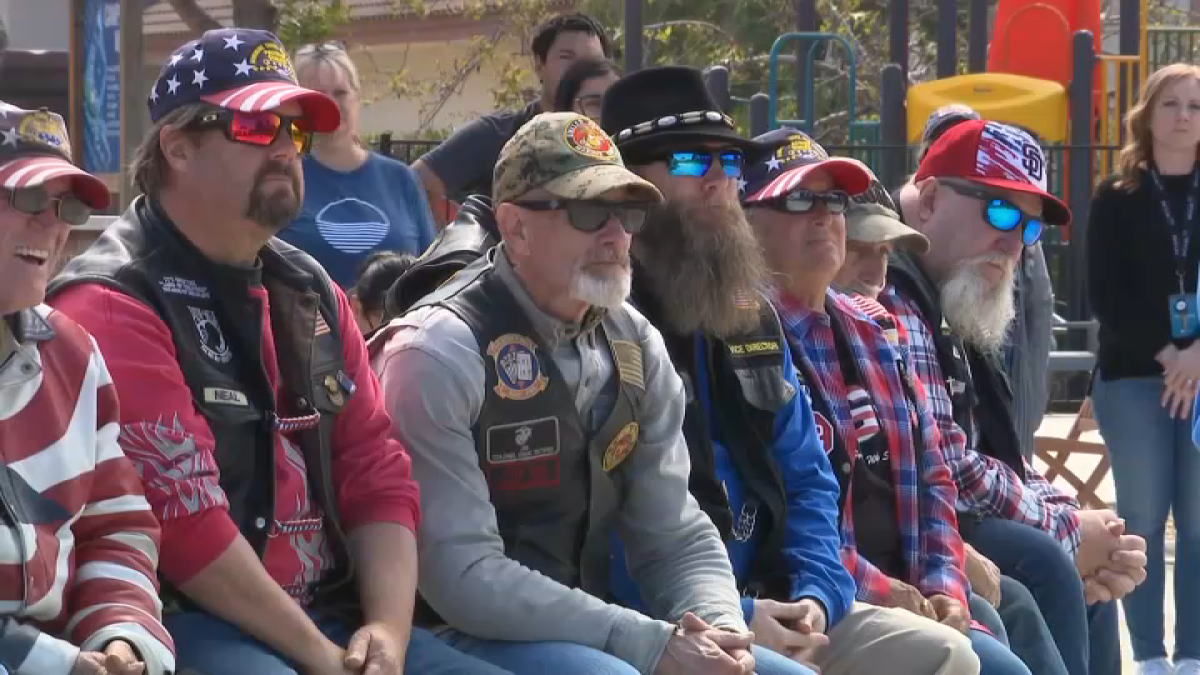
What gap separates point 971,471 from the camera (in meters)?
5.36

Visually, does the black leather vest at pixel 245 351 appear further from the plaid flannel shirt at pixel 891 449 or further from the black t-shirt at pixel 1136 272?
the black t-shirt at pixel 1136 272

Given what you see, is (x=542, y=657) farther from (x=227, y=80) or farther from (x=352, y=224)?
(x=352, y=224)

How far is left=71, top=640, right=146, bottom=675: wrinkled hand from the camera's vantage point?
299 centimetres

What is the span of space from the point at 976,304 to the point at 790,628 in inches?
60.8

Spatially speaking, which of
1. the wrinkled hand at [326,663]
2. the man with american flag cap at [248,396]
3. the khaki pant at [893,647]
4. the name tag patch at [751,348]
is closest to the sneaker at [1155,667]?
the khaki pant at [893,647]

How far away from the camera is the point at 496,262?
4.12 meters

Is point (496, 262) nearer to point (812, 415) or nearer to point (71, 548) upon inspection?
point (812, 415)

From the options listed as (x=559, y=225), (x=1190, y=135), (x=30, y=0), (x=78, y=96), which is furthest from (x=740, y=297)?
(x=30, y=0)

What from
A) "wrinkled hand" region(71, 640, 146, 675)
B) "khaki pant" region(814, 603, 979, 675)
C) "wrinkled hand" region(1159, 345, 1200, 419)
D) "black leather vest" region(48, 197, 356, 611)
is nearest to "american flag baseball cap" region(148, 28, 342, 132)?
"black leather vest" region(48, 197, 356, 611)

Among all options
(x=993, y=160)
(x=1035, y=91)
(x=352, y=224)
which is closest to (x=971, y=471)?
(x=993, y=160)

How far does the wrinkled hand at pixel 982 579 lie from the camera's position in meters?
5.07

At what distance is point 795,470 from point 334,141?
1973 millimetres

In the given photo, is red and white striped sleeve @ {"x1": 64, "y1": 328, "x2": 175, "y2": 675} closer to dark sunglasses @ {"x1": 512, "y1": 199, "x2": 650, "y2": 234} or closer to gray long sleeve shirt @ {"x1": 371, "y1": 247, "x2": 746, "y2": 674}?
gray long sleeve shirt @ {"x1": 371, "y1": 247, "x2": 746, "y2": 674}

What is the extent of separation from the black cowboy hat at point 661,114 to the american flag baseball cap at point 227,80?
1.10 m
